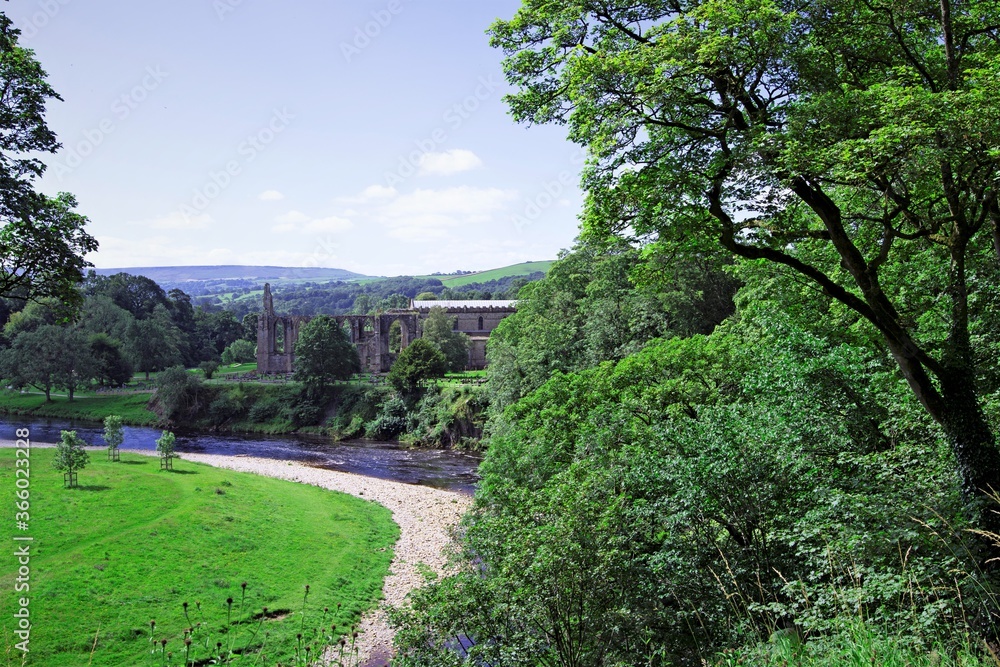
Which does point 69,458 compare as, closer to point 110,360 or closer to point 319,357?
point 319,357

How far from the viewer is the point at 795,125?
27.5 feet

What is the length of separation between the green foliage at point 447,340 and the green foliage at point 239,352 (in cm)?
3902

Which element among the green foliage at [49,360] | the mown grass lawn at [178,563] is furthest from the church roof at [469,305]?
the mown grass lawn at [178,563]

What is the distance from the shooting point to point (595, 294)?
1566 inches

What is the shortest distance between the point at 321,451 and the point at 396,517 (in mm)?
23913

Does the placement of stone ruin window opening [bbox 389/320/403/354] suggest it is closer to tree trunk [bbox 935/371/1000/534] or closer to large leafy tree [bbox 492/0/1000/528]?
large leafy tree [bbox 492/0/1000/528]

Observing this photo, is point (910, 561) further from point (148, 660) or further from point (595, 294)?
point (595, 294)

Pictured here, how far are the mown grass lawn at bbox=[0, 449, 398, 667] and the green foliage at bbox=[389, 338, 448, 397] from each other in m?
29.6

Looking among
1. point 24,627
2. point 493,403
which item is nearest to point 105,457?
point 493,403

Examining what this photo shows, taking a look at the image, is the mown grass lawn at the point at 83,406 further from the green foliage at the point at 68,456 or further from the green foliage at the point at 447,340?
the green foliage at the point at 68,456

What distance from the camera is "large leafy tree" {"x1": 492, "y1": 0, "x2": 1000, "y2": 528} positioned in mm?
7941

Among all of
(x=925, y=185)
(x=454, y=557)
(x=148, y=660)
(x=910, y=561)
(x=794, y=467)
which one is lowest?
(x=148, y=660)

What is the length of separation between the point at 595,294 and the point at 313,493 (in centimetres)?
1952

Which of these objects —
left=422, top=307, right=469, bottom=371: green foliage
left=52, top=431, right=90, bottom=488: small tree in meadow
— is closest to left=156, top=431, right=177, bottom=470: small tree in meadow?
left=52, top=431, right=90, bottom=488: small tree in meadow
